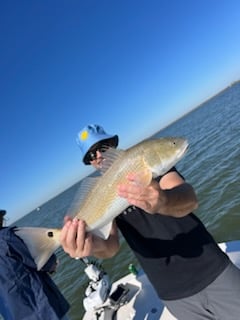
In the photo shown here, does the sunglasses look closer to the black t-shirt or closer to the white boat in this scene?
the black t-shirt

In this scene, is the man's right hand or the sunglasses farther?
the sunglasses

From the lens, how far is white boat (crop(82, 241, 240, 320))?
205 inches

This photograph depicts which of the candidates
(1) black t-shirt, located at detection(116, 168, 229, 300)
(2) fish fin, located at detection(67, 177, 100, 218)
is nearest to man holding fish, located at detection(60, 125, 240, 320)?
(1) black t-shirt, located at detection(116, 168, 229, 300)

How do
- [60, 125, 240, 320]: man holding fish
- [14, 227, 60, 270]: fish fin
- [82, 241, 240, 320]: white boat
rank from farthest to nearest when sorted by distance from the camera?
[82, 241, 240, 320]: white boat → [14, 227, 60, 270]: fish fin → [60, 125, 240, 320]: man holding fish

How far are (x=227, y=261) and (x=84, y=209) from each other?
1320 mm

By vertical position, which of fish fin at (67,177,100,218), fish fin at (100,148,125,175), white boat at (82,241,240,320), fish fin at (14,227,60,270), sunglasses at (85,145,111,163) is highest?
sunglasses at (85,145,111,163)

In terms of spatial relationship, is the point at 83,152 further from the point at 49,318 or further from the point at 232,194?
the point at 232,194

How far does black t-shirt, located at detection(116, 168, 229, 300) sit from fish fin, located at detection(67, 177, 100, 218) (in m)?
0.45

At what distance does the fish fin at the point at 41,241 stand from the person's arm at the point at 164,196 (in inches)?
31.5

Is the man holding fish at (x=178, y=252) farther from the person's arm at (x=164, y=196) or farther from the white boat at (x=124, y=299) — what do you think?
the white boat at (x=124, y=299)

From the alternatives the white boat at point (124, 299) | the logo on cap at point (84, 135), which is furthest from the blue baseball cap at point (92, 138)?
the white boat at point (124, 299)

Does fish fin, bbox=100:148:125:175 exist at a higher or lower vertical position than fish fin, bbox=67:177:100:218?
higher

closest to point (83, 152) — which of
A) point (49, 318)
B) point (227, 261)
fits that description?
point (227, 261)

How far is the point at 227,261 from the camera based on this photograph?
120 inches
